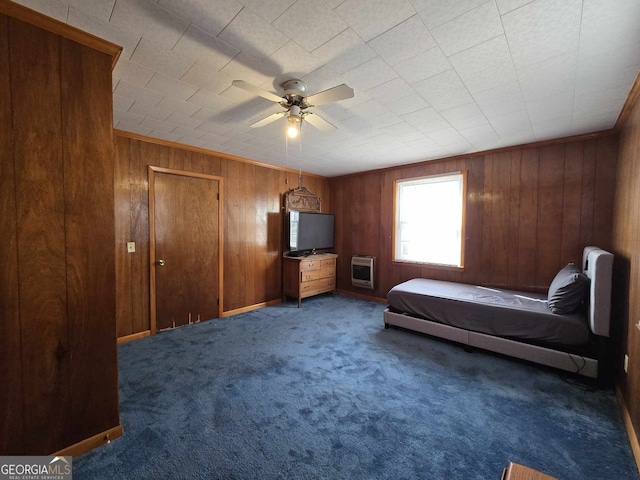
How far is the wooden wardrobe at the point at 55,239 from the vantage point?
4.60 feet

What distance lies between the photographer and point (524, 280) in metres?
3.56

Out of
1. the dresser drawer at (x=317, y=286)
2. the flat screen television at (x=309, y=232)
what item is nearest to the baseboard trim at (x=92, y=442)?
the dresser drawer at (x=317, y=286)

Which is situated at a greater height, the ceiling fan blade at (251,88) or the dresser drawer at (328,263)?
the ceiling fan blade at (251,88)

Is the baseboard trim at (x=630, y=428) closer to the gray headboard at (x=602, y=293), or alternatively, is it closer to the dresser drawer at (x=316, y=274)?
the gray headboard at (x=602, y=293)

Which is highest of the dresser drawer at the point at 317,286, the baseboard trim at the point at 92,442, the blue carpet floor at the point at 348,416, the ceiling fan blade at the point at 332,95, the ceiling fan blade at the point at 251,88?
the ceiling fan blade at the point at 251,88

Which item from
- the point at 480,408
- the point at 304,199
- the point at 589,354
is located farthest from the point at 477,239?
the point at 304,199

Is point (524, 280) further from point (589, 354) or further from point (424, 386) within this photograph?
point (424, 386)

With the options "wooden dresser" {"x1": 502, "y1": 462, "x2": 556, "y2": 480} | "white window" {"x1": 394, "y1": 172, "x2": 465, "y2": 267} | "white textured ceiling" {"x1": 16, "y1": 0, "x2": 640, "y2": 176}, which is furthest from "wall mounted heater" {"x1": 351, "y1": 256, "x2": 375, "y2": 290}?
"wooden dresser" {"x1": 502, "y1": 462, "x2": 556, "y2": 480}

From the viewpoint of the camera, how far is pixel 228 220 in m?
4.18

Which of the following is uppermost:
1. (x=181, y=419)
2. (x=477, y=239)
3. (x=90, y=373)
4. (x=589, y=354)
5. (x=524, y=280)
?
(x=477, y=239)

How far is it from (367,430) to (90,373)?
1827 mm

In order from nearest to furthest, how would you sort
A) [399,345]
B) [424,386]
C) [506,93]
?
1. [506,93]
2. [424,386]
3. [399,345]

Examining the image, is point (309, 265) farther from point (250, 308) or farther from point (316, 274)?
point (250, 308)

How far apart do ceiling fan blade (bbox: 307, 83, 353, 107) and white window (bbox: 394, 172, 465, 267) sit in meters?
3.03
